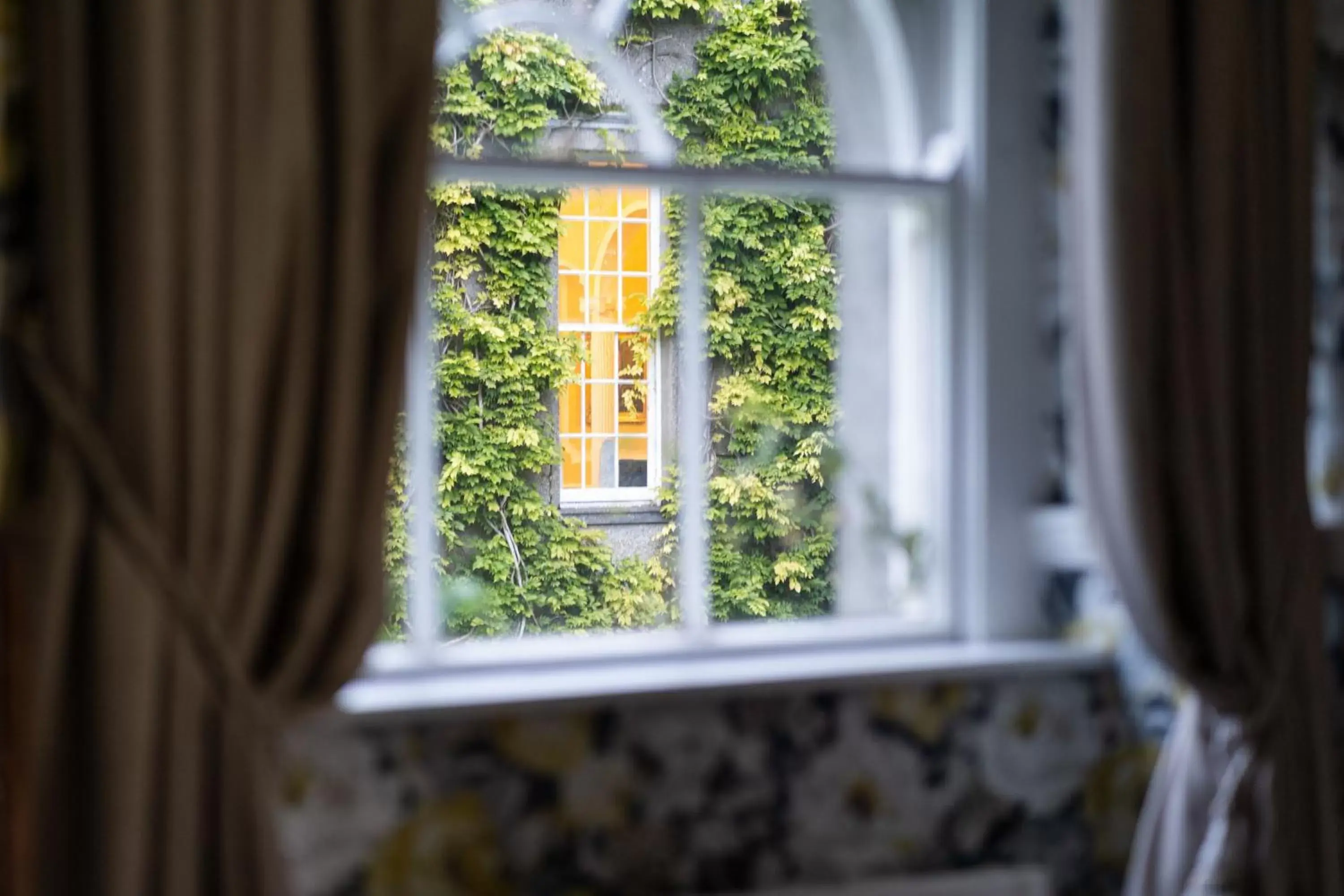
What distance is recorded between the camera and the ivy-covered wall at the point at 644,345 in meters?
1.95

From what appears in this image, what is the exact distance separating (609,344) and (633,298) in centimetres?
9

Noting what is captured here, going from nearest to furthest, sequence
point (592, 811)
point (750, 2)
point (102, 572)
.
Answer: point (102, 572)
point (592, 811)
point (750, 2)

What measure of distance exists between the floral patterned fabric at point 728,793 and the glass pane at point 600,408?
48 cm

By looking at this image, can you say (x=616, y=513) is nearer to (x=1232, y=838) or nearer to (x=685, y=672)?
(x=685, y=672)

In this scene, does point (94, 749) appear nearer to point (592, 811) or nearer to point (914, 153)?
point (592, 811)

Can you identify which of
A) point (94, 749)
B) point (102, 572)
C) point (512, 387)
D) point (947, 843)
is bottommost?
point (947, 843)

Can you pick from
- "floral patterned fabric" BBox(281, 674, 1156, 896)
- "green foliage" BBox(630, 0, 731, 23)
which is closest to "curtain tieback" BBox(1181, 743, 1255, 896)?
"floral patterned fabric" BBox(281, 674, 1156, 896)

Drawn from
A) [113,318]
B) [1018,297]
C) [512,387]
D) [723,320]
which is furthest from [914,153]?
[113,318]

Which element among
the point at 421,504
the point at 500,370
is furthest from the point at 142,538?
the point at 500,370

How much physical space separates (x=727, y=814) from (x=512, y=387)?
76 centimetres

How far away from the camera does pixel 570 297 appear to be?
2016mm

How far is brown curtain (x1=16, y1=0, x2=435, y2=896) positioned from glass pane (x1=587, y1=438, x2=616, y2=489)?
0.56 meters

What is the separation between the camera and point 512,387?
6.48ft

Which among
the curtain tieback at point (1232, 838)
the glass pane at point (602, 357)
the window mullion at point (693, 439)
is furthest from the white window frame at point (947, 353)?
the curtain tieback at point (1232, 838)
